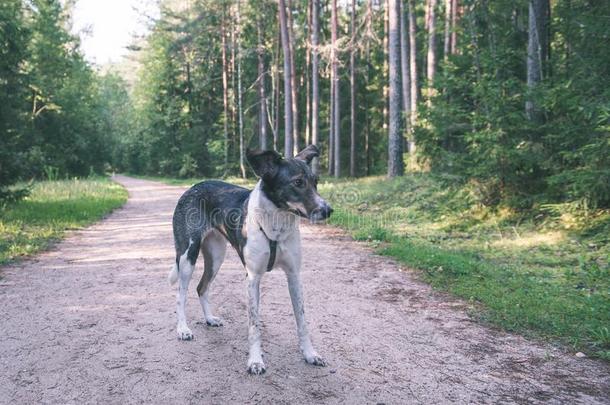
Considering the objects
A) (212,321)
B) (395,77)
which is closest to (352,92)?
(395,77)

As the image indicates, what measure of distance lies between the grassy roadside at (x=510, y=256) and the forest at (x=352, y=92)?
23.7 inches

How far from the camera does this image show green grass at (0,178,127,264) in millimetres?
9031

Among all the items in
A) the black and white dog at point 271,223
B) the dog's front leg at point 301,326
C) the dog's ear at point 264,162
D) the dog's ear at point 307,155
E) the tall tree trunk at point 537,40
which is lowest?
the dog's front leg at point 301,326

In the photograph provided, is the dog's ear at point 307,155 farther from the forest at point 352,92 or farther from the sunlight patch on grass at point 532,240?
the sunlight patch on grass at point 532,240

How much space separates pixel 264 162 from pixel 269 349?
1872 mm

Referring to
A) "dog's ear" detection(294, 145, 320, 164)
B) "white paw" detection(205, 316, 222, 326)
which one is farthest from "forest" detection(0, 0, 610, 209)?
"white paw" detection(205, 316, 222, 326)

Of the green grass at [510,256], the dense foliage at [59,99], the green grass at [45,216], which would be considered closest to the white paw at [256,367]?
the green grass at [510,256]

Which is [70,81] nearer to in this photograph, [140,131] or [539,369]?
[140,131]

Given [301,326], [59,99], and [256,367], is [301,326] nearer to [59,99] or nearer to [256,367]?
[256,367]

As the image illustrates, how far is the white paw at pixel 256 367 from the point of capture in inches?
147

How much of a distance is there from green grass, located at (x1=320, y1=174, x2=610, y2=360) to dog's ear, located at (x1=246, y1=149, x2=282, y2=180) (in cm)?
323

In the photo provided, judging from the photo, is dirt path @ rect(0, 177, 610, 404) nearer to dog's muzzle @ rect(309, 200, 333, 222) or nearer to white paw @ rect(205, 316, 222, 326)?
white paw @ rect(205, 316, 222, 326)

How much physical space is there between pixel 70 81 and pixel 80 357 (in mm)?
38679

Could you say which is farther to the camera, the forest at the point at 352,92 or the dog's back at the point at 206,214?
the forest at the point at 352,92
